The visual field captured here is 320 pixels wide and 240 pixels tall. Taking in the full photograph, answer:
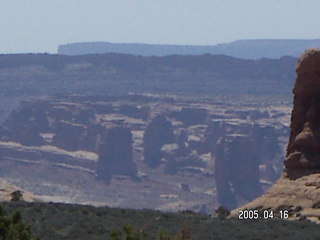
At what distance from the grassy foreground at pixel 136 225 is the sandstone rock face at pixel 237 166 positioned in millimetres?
124875

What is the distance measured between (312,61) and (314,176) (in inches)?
158

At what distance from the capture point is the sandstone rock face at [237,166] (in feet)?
512

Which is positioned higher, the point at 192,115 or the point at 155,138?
the point at 192,115

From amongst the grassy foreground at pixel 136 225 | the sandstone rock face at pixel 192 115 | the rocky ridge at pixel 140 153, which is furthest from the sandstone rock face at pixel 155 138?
the grassy foreground at pixel 136 225

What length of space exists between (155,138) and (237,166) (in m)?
27.2

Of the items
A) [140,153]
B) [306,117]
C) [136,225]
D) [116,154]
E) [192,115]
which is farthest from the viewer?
[192,115]

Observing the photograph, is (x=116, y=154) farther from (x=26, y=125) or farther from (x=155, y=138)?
(x=26, y=125)

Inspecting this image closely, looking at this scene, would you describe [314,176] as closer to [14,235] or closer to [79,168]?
[14,235]

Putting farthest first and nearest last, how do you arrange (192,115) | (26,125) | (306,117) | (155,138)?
1. (192,115)
2. (26,125)
3. (155,138)
4. (306,117)

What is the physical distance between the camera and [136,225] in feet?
88.1

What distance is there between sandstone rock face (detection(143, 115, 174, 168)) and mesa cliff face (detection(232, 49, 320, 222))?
145278 millimetres
